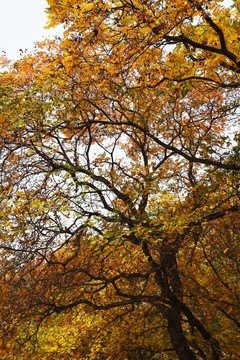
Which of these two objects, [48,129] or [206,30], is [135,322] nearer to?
[48,129]

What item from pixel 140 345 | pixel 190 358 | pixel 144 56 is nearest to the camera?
pixel 144 56

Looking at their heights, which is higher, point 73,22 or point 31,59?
point 31,59

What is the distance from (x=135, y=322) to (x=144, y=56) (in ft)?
29.2

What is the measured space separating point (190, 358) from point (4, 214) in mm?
6706

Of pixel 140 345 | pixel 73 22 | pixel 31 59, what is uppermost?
pixel 31 59

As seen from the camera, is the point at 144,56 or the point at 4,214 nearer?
the point at 144,56

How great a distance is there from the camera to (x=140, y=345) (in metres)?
10.4

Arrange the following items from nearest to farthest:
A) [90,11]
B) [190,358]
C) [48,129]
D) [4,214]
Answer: [90,11]
[4,214]
[48,129]
[190,358]

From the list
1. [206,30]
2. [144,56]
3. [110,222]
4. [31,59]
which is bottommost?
[110,222]

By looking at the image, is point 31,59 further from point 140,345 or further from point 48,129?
point 140,345

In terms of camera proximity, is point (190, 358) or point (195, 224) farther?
point (190, 358)

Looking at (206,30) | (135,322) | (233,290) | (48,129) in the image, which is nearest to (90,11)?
(206,30)

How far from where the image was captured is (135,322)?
34.3ft

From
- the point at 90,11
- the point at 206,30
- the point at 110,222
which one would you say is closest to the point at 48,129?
the point at 110,222
